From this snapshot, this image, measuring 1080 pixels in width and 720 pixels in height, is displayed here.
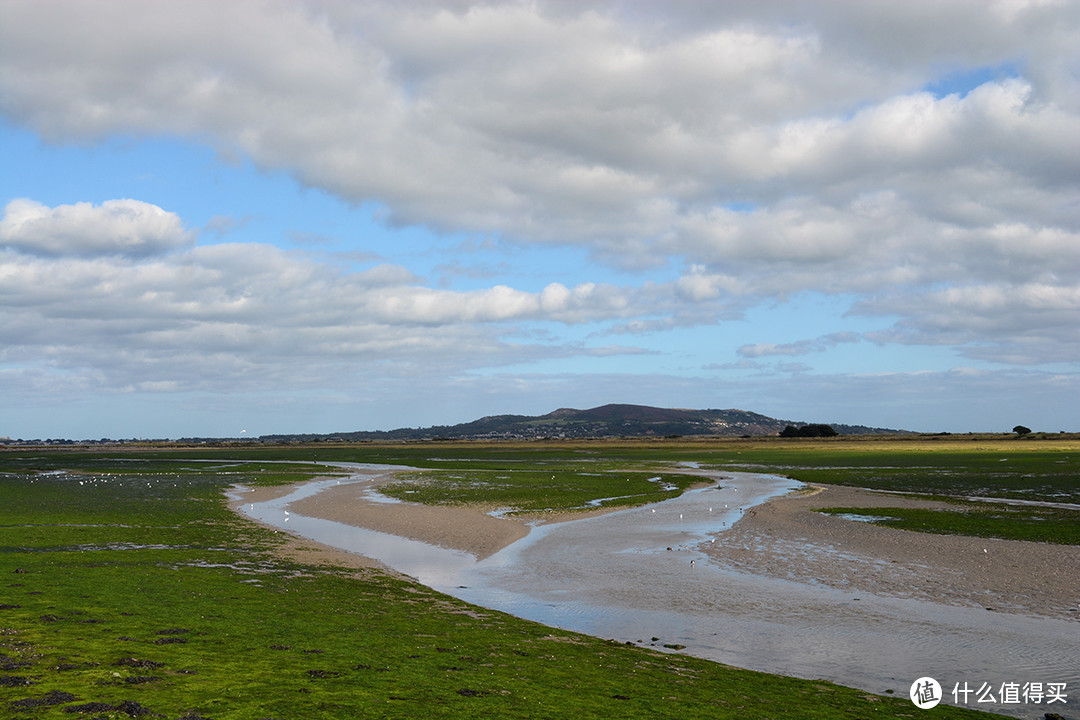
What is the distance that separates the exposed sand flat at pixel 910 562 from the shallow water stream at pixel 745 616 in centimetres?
152

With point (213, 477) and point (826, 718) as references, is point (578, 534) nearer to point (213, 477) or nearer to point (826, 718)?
point (826, 718)

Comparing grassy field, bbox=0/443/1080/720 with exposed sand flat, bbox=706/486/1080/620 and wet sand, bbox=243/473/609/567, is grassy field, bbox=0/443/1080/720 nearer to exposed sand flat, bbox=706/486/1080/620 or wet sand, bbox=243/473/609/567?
wet sand, bbox=243/473/609/567

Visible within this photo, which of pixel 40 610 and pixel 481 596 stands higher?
pixel 40 610

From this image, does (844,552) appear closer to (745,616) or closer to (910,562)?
(910,562)

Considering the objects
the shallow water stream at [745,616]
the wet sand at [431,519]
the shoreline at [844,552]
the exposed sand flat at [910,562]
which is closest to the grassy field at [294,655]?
the shallow water stream at [745,616]

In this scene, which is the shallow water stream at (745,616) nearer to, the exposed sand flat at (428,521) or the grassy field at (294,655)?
the exposed sand flat at (428,521)

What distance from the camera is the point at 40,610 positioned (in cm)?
1794

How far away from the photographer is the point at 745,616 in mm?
21812

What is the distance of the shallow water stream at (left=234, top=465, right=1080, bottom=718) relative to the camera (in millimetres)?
16922

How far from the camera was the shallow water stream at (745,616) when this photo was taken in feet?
55.5

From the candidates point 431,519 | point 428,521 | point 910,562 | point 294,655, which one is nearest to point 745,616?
point 910,562

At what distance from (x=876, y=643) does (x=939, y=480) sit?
56645mm

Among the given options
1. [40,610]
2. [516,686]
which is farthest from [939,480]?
[40,610]

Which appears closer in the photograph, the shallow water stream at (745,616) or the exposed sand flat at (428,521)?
the shallow water stream at (745,616)
